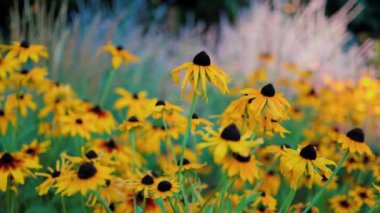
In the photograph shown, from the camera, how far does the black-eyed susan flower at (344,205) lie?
6.82ft

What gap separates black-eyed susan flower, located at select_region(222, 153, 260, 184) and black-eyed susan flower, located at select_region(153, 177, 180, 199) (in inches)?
6.9

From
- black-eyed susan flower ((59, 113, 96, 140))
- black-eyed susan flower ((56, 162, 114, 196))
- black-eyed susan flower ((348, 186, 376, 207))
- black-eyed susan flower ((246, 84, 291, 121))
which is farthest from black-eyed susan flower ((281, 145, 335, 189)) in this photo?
black-eyed susan flower ((59, 113, 96, 140))

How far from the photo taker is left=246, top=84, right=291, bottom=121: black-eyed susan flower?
1429 millimetres

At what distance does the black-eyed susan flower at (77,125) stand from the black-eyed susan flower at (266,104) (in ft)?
2.76

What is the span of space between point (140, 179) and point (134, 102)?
2.99 feet

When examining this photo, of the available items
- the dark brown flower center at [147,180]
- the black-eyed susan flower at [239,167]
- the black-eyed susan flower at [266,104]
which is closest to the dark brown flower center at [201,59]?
the black-eyed susan flower at [266,104]

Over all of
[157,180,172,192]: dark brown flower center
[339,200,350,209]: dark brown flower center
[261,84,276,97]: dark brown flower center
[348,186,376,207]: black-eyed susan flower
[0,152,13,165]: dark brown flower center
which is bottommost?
[339,200,350,209]: dark brown flower center

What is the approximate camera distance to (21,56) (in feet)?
7.00

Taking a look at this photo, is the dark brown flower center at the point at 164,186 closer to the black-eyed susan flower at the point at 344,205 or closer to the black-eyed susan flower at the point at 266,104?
the black-eyed susan flower at the point at 266,104

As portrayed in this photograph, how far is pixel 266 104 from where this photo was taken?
1.47 m

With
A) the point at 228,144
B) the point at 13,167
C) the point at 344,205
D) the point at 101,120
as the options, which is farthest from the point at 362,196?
the point at 13,167

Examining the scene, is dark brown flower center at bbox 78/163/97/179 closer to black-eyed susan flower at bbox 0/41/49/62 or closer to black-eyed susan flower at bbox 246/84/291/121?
black-eyed susan flower at bbox 246/84/291/121

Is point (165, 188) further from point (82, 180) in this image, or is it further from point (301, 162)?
point (301, 162)

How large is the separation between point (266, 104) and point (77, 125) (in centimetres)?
91
